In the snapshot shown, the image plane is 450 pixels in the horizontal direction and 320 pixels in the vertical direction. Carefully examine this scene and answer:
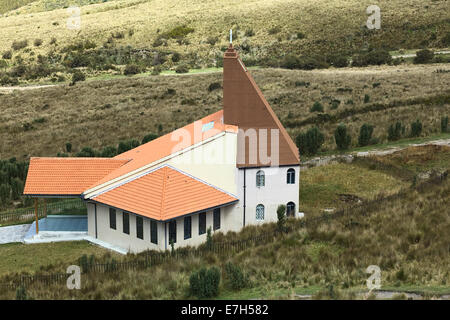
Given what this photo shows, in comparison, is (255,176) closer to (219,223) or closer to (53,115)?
(219,223)

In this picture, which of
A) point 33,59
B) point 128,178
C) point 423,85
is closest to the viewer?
point 128,178

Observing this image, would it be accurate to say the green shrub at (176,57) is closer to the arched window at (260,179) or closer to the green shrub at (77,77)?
the green shrub at (77,77)

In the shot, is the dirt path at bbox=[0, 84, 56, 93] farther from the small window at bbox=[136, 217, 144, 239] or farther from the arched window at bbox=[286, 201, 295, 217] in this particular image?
the arched window at bbox=[286, 201, 295, 217]

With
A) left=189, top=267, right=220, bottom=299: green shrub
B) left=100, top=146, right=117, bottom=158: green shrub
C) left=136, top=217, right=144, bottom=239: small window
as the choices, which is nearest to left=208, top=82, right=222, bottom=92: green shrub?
left=100, top=146, right=117, bottom=158: green shrub

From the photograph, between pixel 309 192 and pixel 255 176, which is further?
pixel 309 192

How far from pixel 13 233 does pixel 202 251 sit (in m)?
11.3

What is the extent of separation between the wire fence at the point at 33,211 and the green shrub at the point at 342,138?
64.6ft

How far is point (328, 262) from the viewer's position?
1934cm

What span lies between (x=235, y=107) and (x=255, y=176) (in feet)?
11.9

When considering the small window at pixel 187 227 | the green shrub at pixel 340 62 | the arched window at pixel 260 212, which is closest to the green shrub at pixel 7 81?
the green shrub at pixel 340 62

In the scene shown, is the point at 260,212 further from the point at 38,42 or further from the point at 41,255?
the point at 38,42
